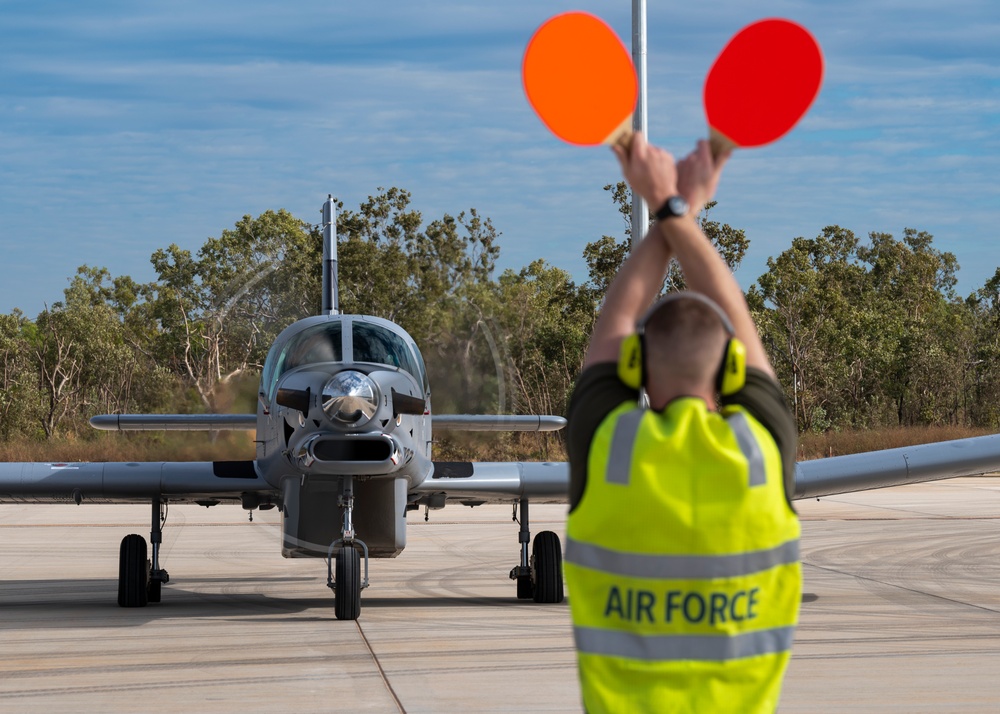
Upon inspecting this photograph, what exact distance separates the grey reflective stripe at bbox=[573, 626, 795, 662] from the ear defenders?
46 cm

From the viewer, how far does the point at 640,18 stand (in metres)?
14.8

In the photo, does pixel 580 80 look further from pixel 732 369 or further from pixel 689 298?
pixel 732 369

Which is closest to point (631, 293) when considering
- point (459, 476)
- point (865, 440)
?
point (459, 476)

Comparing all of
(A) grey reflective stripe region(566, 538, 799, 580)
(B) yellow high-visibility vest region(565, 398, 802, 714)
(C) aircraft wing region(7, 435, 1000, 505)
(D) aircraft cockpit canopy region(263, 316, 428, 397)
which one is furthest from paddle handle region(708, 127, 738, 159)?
(C) aircraft wing region(7, 435, 1000, 505)

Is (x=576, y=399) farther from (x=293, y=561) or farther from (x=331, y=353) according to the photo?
(x=293, y=561)

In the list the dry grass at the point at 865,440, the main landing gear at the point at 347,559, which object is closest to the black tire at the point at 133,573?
the main landing gear at the point at 347,559

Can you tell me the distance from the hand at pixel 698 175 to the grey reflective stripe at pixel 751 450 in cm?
46

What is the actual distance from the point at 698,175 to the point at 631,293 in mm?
270

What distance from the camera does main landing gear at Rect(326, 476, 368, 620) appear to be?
30.2ft

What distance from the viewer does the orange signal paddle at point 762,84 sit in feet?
7.91

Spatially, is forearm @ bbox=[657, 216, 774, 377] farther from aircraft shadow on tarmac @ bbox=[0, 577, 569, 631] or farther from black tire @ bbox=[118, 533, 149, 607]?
black tire @ bbox=[118, 533, 149, 607]

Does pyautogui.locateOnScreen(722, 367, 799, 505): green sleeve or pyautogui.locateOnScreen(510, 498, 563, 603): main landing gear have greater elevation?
pyautogui.locateOnScreen(722, 367, 799, 505): green sleeve

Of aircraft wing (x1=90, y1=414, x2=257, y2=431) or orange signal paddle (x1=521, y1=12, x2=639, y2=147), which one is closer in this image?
orange signal paddle (x1=521, y1=12, x2=639, y2=147)

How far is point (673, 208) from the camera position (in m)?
2.34
